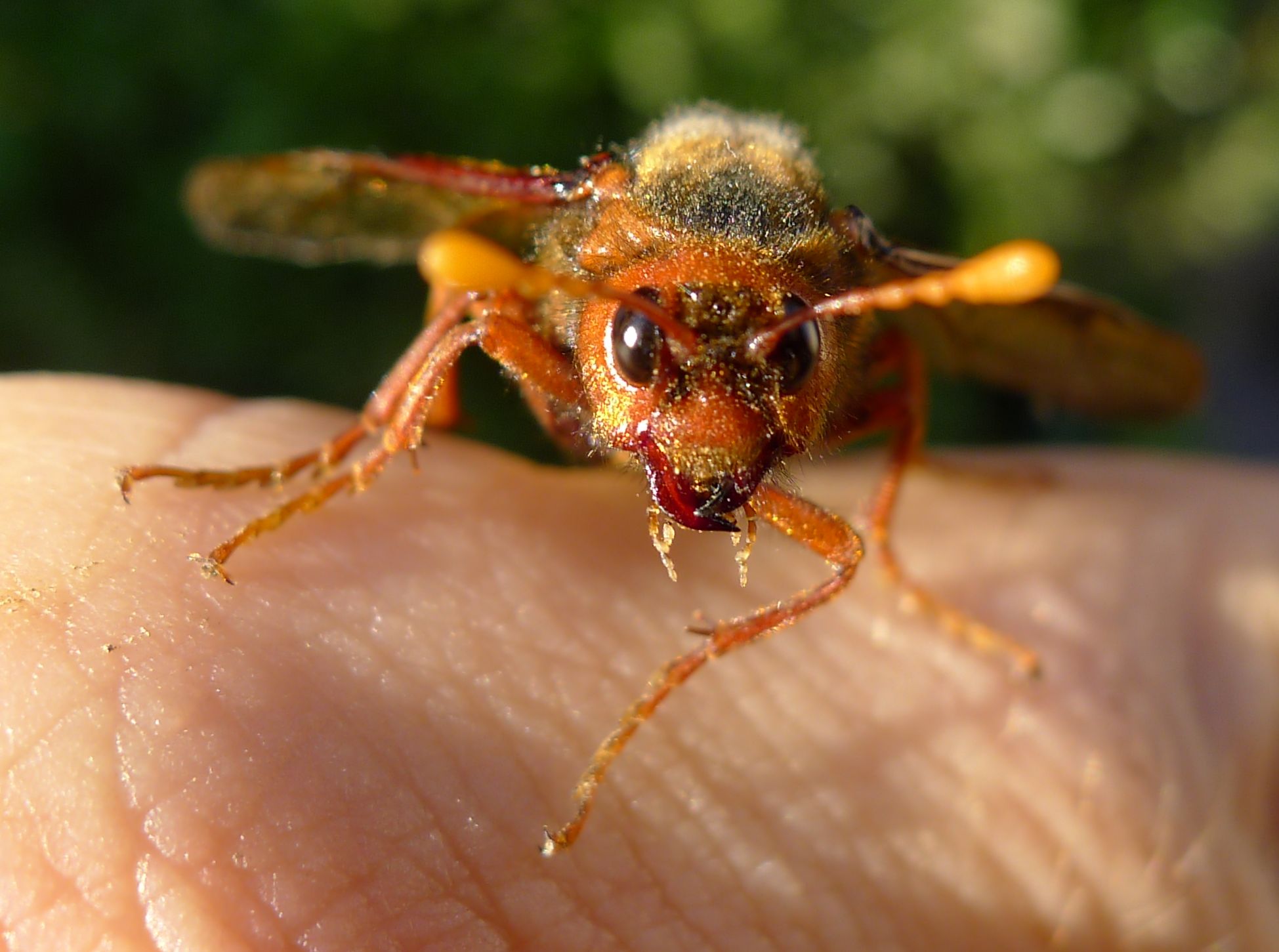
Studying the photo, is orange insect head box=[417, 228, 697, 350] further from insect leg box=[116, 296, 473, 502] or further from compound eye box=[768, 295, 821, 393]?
insect leg box=[116, 296, 473, 502]

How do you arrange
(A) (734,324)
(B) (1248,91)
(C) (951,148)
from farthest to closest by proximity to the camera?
(B) (1248,91) < (C) (951,148) < (A) (734,324)

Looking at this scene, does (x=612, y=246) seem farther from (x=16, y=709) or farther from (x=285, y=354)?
(x=285, y=354)

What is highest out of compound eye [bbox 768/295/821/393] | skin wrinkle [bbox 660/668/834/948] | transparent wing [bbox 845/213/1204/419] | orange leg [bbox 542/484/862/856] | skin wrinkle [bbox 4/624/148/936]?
transparent wing [bbox 845/213/1204/419]

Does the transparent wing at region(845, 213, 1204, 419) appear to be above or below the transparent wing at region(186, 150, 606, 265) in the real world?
above

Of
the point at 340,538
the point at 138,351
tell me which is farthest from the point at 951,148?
the point at 340,538

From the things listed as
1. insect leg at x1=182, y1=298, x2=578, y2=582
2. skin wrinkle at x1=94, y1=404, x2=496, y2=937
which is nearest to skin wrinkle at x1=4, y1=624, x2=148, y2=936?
skin wrinkle at x1=94, y1=404, x2=496, y2=937

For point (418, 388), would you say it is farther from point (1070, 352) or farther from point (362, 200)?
point (1070, 352)

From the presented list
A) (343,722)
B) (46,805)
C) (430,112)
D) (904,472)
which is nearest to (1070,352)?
(904,472)
